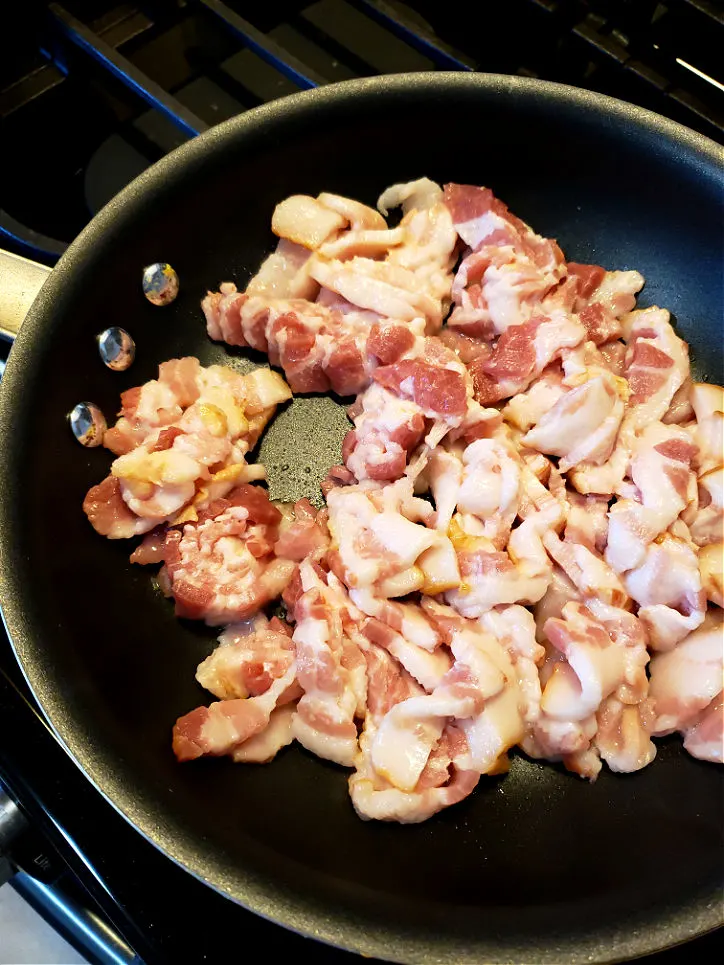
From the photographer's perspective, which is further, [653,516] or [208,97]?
[208,97]

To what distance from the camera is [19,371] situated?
4.49 ft

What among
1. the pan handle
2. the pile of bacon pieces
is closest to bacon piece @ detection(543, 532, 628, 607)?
the pile of bacon pieces

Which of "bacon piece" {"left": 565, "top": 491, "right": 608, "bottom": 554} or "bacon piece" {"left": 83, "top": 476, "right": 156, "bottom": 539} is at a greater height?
"bacon piece" {"left": 565, "top": 491, "right": 608, "bottom": 554}

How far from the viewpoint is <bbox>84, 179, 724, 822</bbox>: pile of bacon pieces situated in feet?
4.32

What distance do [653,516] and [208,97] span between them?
145 cm

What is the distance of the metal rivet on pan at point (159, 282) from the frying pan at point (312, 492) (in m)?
0.02

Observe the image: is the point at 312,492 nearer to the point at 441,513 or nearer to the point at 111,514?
the point at 441,513

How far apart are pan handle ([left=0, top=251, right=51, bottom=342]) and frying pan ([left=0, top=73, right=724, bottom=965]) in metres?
0.13

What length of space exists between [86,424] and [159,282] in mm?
345

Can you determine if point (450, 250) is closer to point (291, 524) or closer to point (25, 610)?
point (291, 524)

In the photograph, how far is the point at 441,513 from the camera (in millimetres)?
1473

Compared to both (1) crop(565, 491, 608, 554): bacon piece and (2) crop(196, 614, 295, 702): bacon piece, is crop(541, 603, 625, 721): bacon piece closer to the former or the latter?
(1) crop(565, 491, 608, 554): bacon piece

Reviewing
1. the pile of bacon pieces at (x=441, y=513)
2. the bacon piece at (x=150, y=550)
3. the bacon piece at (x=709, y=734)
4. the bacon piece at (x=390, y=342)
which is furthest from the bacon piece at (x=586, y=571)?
the bacon piece at (x=150, y=550)

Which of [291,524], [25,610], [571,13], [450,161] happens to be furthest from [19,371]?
[571,13]
